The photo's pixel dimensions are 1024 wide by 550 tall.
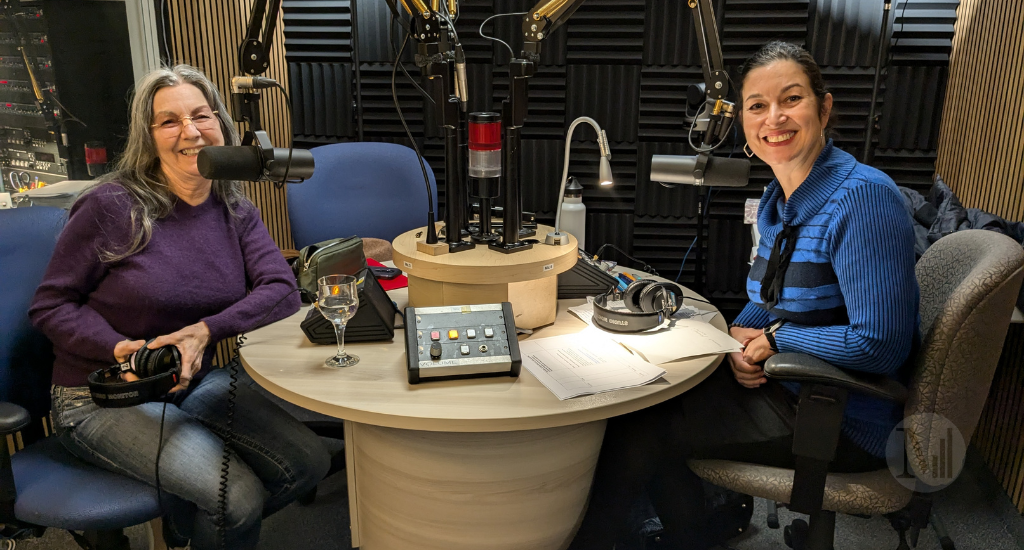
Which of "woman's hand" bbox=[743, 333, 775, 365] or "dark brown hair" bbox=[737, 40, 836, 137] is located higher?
"dark brown hair" bbox=[737, 40, 836, 137]

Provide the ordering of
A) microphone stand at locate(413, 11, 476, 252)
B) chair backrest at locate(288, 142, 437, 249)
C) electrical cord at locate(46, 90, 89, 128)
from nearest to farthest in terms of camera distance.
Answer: microphone stand at locate(413, 11, 476, 252)
electrical cord at locate(46, 90, 89, 128)
chair backrest at locate(288, 142, 437, 249)

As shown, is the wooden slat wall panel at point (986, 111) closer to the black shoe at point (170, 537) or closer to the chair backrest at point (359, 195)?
the chair backrest at point (359, 195)

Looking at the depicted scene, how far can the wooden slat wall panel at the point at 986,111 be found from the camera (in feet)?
9.44

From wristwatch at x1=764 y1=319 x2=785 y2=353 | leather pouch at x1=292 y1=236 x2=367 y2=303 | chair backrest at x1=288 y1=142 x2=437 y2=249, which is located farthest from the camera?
chair backrest at x1=288 y1=142 x2=437 y2=249

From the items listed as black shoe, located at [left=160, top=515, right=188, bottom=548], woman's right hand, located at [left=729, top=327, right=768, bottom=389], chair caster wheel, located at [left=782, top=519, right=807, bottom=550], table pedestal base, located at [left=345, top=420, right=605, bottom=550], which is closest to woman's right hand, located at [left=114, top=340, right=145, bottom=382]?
black shoe, located at [left=160, top=515, right=188, bottom=548]

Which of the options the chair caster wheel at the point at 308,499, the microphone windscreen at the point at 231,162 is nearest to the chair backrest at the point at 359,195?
the chair caster wheel at the point at 308,499

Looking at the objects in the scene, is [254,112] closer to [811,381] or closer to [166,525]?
[166,525]

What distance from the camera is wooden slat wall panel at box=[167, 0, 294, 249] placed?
11.6 feet

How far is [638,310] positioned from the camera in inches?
87.5

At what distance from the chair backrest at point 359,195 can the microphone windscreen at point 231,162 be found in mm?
1491

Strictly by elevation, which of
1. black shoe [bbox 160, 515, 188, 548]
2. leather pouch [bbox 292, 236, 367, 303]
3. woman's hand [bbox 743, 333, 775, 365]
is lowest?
black shoe [bbox 160, 515, 188, 548]

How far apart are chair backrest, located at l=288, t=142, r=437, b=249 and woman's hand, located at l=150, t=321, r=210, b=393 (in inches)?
50.3

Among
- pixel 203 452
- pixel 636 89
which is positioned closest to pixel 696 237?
pixel 636 89

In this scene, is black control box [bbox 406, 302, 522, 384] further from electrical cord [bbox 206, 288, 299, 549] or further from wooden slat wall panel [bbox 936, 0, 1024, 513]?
wooden slat wall panel [bbox 936, 0, 1024, 513]
